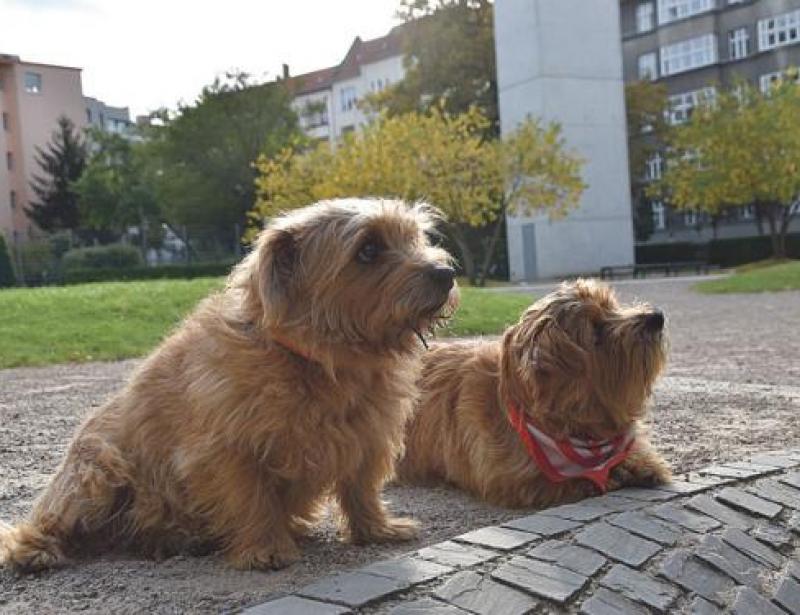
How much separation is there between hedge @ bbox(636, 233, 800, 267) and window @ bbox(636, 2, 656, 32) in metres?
23.1

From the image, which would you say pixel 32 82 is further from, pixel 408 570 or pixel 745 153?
pixel 408 570

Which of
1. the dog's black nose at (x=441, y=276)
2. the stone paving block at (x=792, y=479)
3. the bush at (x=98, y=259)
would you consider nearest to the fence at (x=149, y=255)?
the bush at (x=98, y=259)

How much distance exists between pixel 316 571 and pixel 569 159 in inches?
1553

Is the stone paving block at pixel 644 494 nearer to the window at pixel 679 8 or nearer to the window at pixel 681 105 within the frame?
the window at pixel 681 105

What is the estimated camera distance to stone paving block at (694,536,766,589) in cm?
452

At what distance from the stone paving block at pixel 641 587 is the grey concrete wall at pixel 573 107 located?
41.4 m

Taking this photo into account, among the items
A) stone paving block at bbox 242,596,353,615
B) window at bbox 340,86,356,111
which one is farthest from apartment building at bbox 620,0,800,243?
stone paving block at bbox 242,596,353,615

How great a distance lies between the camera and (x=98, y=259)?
53.5 metres

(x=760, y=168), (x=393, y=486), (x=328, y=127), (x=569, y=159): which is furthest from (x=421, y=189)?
(x=328, y=127)

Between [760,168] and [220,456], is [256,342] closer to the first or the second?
[220,456]

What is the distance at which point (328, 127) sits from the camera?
105m

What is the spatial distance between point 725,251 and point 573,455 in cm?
5106

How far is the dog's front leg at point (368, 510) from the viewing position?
4.55 m

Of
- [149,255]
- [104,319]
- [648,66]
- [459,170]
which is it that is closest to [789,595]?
[104,319]
